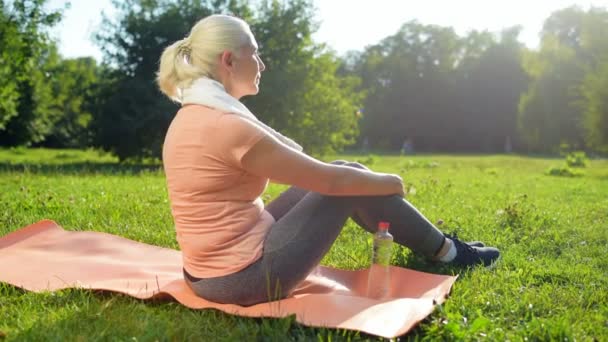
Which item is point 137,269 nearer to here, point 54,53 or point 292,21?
point 292,21

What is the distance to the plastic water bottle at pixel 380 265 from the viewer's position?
3.48 metres

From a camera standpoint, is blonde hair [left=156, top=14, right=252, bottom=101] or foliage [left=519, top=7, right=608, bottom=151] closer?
blonde hair [left=156, top=14, right=252, bottom=101]

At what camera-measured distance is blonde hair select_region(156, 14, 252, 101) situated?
308 cm

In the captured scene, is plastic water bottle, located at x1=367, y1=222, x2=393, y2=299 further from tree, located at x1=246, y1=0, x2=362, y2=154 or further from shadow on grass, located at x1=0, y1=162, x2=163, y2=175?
tree, located at x1=246, y1=0, x2=362, y2=154

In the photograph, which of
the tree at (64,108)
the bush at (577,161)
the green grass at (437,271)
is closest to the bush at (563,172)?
the bush at (577,161)

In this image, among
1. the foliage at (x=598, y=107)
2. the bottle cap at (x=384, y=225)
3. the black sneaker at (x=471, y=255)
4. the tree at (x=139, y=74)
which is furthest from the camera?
the foliage at (x=598, y=107)

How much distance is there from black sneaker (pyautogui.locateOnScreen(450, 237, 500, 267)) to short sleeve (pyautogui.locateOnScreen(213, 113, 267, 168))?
1948mm

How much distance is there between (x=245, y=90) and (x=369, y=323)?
4.61 ft

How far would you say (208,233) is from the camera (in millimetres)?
3135

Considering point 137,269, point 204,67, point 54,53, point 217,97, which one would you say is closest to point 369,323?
point 217,97

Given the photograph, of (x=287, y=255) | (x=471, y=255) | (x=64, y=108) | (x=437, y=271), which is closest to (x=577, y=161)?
(x=471, y=255)

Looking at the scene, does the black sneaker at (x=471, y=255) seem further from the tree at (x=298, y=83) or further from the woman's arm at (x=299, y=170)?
the tree at (x=298, y=83)

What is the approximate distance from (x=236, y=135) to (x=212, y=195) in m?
0.40

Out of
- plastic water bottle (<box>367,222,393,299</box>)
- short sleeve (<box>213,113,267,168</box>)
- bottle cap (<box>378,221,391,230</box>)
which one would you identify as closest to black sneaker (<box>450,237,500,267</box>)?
plastic water bottle (<box>367,222,393,299</box>)
